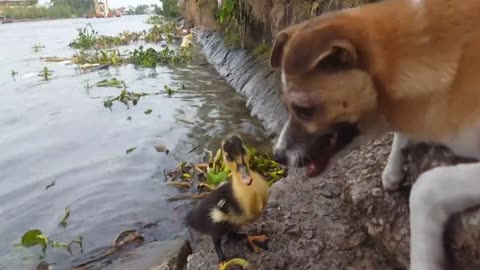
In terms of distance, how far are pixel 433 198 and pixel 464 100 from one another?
0.53 m

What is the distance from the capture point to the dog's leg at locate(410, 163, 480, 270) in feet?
8.70

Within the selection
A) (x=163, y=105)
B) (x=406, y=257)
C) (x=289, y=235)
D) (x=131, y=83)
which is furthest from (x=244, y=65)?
(x=406, y=257)

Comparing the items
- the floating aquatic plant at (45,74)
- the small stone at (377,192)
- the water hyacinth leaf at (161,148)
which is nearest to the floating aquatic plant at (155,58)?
the floating aquatic plant at (45,74)

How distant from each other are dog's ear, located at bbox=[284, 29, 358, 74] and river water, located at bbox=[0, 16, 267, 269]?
14.4ft

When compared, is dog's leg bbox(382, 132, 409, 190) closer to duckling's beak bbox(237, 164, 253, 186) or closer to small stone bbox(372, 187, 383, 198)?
small stone bbox(372, 187, 383, 198)

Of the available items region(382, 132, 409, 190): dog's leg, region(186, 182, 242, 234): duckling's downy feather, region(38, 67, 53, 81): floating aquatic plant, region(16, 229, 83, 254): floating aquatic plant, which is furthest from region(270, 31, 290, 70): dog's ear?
region(38, 67, 53, 81): floating aquatic plant

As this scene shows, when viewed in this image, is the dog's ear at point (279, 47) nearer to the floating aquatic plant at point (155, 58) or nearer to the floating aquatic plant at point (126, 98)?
the floating aquatic plant at point (126, 98)

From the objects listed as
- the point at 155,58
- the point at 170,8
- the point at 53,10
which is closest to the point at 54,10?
the point at 53,10

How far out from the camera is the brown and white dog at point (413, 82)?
8.89 feet

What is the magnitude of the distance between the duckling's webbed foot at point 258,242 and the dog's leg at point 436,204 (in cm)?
178

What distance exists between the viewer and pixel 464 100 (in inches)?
108

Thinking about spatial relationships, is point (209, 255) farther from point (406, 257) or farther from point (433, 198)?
point (433, 198)

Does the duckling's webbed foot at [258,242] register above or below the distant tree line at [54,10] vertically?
above

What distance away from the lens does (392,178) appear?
12.0 feet
